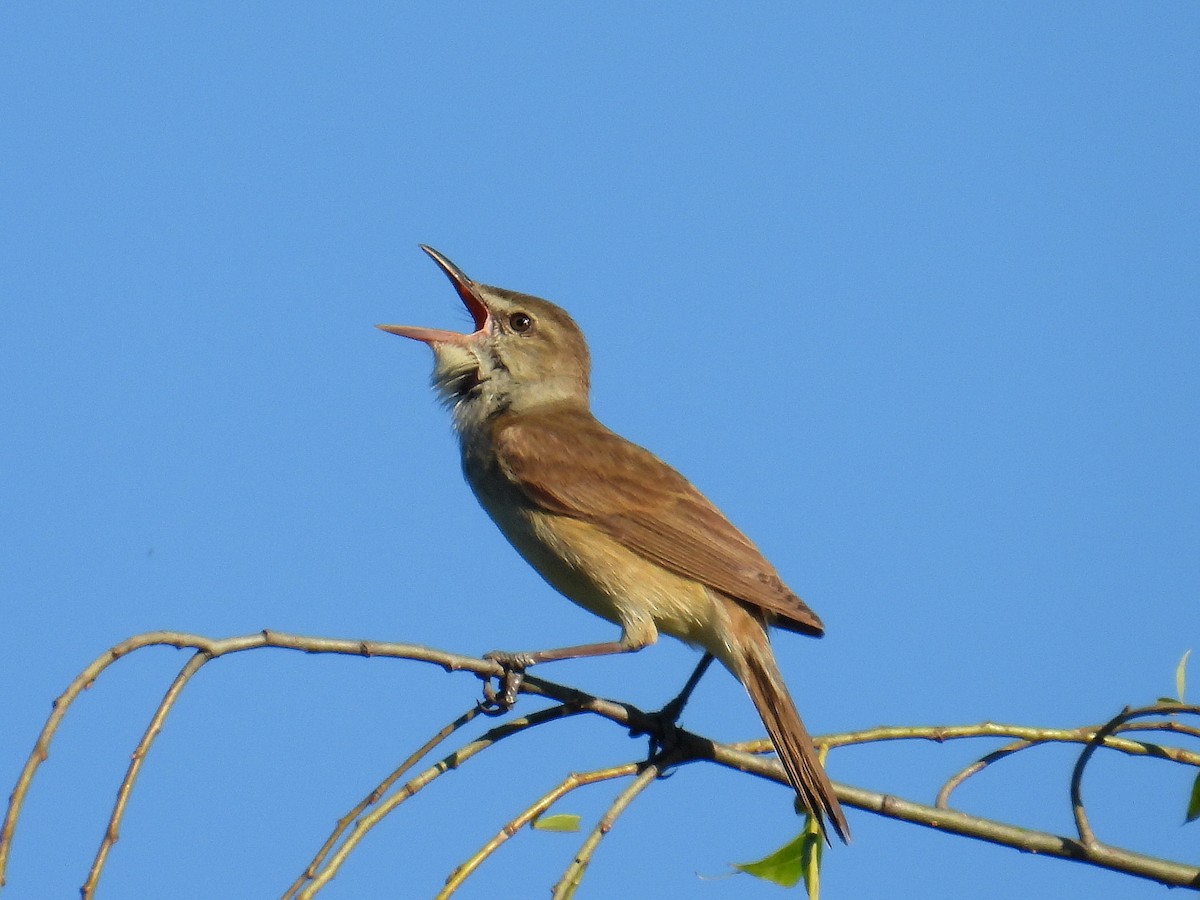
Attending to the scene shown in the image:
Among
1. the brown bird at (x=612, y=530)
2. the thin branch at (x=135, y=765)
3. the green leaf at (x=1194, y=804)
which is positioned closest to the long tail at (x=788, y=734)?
the brown bird at (x=612, y=530)

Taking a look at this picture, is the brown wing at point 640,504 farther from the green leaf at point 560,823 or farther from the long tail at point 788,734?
the green leaf at point 560,823

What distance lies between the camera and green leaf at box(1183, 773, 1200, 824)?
2.94 metres

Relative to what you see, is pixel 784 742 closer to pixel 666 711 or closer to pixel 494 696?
pixel 494 696

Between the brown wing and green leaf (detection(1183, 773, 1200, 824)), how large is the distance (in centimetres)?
191

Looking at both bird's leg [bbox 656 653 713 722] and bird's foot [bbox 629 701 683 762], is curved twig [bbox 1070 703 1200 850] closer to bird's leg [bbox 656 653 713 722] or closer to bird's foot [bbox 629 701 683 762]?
bird's foot [bbox 629 701 683 762]

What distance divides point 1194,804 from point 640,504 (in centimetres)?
261

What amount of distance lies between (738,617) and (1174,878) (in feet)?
7.18

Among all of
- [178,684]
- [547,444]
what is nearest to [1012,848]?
[178,684]

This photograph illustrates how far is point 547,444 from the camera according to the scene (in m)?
5.40

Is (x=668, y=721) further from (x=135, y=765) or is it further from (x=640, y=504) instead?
(x=135, y=765)

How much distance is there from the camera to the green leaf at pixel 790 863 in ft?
9.93

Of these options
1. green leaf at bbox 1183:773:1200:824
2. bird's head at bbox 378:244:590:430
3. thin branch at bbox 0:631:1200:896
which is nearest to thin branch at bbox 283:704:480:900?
thin branch at bbox 0:631:1200:896

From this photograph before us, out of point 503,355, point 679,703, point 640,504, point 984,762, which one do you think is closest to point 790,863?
point 984,762

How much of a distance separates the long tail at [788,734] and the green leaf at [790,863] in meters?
0.05
